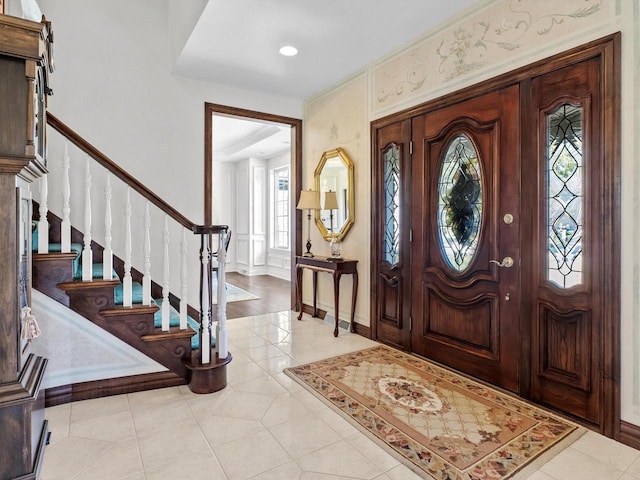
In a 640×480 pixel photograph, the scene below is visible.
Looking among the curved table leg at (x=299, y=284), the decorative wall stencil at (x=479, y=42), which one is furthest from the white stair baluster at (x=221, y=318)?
the decorative wall stencil at (x=479, y=42)

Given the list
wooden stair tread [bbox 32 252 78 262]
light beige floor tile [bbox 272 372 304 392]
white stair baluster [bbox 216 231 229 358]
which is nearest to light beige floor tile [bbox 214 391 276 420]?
light beige floor tile [bbox 272 372 304 392]

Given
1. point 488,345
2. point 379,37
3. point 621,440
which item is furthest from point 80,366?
point 379,37

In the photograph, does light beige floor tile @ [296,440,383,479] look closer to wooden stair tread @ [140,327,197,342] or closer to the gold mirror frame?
wooden stair tread @ [140,327,197,342]

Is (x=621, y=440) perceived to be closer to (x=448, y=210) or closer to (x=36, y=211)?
(x=448, y=210)

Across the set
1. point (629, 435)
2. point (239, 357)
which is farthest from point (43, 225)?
point (629, 435)

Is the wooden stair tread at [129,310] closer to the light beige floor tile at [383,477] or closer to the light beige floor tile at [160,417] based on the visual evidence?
the light beige floor tile at [160,417]

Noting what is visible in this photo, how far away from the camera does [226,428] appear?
209 centimetres

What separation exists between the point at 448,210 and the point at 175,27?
3221mm

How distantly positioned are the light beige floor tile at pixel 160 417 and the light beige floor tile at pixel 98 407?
0.14 m

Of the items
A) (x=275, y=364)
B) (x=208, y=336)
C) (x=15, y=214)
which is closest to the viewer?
(x=15, y=214)

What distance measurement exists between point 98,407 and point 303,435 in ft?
4.39

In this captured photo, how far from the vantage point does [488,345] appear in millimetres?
2699

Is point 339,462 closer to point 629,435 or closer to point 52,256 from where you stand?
point 629,435

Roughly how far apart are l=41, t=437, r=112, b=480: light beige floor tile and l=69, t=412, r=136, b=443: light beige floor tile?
5 centimetres
